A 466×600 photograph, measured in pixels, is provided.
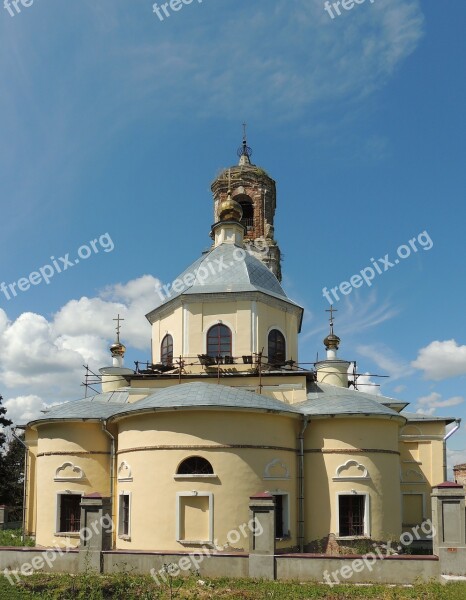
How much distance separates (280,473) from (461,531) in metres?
4.59

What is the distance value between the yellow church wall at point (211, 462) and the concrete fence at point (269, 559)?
1.97 metres

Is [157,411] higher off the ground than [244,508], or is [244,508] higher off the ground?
[157,411]

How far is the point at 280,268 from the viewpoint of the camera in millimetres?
40656

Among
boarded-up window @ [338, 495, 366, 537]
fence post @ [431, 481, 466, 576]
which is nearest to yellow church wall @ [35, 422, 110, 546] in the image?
boarded-up window @ [338, 495, 366, 537]

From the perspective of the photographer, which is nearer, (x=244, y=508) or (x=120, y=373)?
(x=244, y=508)

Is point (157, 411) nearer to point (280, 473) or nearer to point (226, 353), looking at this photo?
point (280, 473)

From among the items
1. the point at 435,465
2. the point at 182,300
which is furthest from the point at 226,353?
the point at 435,465

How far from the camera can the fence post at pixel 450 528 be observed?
1123 centimetres

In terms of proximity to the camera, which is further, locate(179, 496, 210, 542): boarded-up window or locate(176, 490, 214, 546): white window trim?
locate(179, 496, 210, 542): boarded-up window

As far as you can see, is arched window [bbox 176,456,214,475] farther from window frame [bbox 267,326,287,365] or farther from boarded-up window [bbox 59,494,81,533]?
window frame [bbox 267,326,287,365]

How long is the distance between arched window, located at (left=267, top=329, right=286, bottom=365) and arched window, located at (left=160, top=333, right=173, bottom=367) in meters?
3.02

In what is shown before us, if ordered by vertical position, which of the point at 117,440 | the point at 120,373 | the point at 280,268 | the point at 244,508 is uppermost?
the point at 280,268

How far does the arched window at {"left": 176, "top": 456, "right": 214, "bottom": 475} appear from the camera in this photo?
14.1 metres

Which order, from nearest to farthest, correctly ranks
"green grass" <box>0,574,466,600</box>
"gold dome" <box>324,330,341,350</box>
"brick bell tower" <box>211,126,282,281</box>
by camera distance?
"green grass" <box>0,574,466,600</box> → "gold dome" <box>324,330,341,350</box> → "brick bell tower" <box>211,126,282,281</box>
